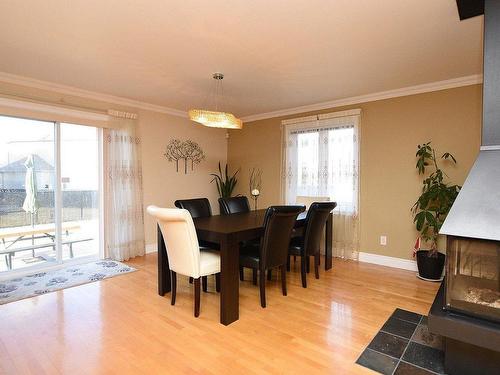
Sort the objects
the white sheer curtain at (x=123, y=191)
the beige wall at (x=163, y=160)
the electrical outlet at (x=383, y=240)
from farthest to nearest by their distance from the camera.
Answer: the beige wall at (x=163, y=160) < the white sheer curtain at (x=123, y=191) < the electrical outlet at (x=383, y=240)

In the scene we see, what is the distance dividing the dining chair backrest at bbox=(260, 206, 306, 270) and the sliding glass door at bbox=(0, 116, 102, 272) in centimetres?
279

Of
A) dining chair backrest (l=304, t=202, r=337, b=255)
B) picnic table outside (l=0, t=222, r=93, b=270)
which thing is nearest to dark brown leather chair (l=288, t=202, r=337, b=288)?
dining chair backrest (l=304, t=202, r=337, b=255)

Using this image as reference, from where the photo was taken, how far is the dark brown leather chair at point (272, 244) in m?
2.56

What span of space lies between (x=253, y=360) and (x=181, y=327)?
2.29 ft

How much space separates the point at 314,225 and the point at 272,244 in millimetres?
A: 760

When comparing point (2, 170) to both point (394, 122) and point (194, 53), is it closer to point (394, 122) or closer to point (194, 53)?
point (194, 53)

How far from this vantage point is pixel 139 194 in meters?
4.39

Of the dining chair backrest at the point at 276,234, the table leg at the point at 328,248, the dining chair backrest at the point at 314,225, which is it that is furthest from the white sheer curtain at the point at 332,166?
the dining chair backrest at the point at 276,234

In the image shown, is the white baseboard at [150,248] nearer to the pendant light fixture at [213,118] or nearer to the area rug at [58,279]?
the area rug at [58,279]

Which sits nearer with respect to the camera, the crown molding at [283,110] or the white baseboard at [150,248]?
the crown molding at [283,110]

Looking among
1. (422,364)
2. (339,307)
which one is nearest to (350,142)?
(339,307)

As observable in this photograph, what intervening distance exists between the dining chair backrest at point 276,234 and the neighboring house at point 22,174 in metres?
3.01

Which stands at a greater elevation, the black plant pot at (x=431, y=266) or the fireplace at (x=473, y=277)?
the fireplace at (x=473, y=277)

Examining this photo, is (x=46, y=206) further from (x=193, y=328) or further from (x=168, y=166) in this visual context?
(x=193, y=328)
